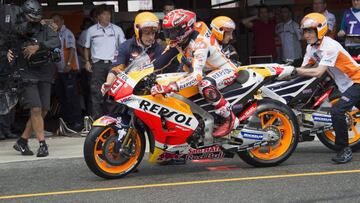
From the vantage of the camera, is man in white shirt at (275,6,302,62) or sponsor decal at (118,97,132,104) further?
man in white shirt at (275,6,302,62)

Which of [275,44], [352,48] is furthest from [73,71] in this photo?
[352,48]

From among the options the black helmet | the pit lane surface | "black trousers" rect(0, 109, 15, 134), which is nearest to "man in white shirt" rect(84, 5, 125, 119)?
"black trousers" rect(0, 109, 15, 134)

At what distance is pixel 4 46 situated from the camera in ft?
31.0

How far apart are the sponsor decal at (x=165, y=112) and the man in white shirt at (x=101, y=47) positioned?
3.97m

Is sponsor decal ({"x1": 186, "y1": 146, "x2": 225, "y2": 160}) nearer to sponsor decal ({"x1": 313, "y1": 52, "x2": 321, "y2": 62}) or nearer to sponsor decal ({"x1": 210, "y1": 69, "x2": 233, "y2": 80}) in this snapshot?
sponsor decal ({"x1": 210, "y1": 69, "x2": 233, "y2": 80})

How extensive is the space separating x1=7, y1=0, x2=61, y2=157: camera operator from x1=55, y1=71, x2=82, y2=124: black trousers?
9.48 ft

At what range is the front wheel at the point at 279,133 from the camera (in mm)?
7734

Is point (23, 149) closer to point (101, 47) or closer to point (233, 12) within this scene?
point (101, 47)

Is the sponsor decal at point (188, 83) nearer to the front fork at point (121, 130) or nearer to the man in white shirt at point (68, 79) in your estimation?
the front fork at point (121, 130)

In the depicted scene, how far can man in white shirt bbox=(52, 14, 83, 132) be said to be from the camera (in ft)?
38.4

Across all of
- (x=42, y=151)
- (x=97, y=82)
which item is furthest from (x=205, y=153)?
(x=97, y=82)

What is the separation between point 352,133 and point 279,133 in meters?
1.26

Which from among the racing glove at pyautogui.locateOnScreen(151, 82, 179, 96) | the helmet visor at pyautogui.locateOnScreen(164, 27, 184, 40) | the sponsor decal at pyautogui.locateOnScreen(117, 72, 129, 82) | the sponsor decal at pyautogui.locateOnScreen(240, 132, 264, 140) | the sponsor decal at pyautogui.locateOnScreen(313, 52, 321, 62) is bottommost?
the sponsor decal at pyautogui.locateOnScreen(240, 132, 264, 140)

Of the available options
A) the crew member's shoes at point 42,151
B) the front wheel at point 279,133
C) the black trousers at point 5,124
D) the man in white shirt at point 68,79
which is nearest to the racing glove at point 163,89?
the front wheel at point 279,133
